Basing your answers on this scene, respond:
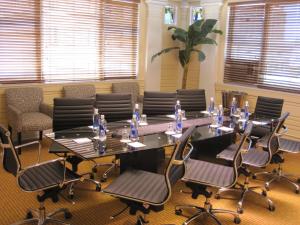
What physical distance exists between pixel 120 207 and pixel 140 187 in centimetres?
85

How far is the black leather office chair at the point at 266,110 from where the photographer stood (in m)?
4.47

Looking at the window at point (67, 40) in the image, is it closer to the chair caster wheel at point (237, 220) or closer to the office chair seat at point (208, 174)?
the office chair seat at point (208, 174)

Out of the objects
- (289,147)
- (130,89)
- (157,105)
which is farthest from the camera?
(130,89)

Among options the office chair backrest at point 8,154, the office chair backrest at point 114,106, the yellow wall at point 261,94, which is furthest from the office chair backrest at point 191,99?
the office chair backrest at point 8,154

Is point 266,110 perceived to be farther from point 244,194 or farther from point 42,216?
point 42,216

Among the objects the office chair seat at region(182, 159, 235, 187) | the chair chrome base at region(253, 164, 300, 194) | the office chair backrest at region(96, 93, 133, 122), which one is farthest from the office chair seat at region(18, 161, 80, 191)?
the chair chrome base at region(253, 164, 300, 194)

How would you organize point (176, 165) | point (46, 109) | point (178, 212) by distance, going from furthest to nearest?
point (46, 109) → point (178, 212) → point (176, 165)

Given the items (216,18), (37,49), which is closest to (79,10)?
(37,49)

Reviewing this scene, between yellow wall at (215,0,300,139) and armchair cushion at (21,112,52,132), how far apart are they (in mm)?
3451

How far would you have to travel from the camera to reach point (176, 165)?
8.36 feet

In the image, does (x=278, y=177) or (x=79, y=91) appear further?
(x=79, y=91)

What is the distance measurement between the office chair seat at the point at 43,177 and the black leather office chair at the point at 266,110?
2666 millimetres

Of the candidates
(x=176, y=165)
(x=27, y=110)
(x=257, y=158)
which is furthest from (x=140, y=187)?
(x=27, y=110)

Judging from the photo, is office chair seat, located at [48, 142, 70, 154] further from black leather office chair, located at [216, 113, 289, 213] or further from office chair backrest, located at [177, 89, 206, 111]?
office chair backrest, located at [177, 89, 206, 111]
